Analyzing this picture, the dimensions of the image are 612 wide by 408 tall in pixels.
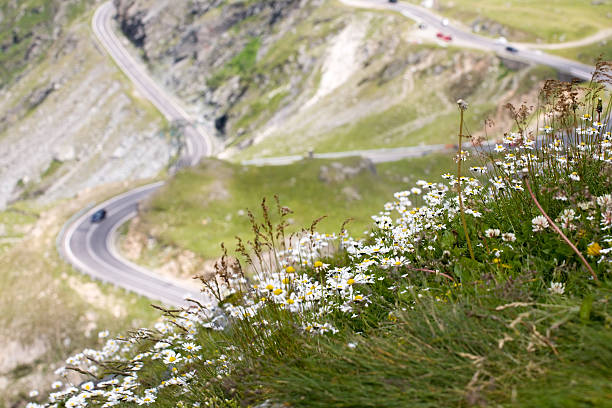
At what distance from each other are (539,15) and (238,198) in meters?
80.1

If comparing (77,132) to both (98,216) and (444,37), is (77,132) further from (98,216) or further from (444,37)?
(444,37)

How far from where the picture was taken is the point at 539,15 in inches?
3477

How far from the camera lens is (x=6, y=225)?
84188 mm

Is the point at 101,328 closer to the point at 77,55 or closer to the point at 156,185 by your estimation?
the point at 156,185

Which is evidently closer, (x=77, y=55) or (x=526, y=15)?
(x=526, y=15)

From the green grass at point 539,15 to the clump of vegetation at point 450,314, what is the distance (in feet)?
286

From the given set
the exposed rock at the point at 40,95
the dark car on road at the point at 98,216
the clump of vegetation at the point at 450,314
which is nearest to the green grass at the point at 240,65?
the exposed rock at the point at 40,95

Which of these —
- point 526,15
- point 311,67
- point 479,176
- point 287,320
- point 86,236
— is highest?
point 311,67

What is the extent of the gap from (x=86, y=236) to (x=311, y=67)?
216 ft

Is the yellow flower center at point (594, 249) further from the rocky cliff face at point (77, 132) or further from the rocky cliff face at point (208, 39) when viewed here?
the rocky cliff face at point (208, 39)

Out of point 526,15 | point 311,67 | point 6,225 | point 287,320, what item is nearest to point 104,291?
point 287,320

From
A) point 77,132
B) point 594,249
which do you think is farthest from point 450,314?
point 77,132

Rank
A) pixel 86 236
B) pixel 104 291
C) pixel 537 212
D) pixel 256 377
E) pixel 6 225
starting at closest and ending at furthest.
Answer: pixel 256 377
pixel 537 212
pixel 104 291
pixel 86 236
pixel 6 225

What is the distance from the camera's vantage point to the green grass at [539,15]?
260 ft
